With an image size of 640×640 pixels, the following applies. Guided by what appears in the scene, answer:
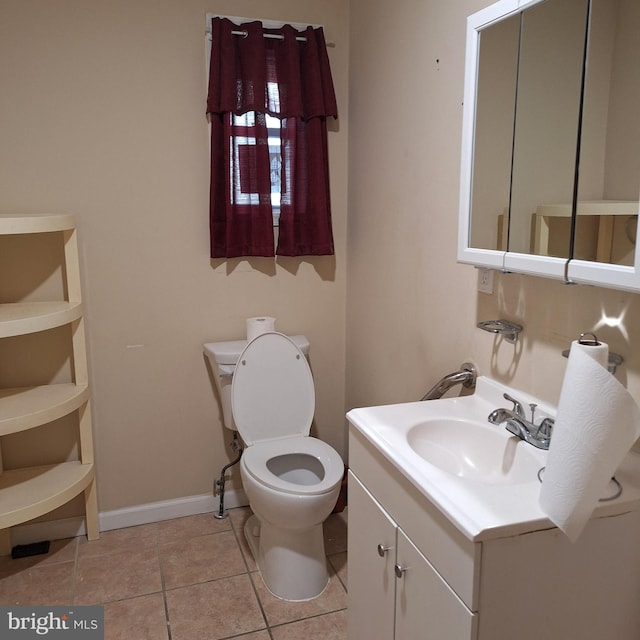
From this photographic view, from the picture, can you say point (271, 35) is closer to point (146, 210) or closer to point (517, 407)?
point (146, 210)

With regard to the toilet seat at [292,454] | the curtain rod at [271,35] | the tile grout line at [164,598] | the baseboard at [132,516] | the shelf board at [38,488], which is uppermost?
the curtain rod at [271,35]

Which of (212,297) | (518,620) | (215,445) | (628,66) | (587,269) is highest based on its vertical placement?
(628,66)

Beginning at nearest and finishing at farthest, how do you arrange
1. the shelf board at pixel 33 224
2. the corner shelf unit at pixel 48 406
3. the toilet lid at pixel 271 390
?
the shelf board at pixel 33 224 → the corner shelf unit at pixel 48 406 → the toilet lid at pixel 271 390

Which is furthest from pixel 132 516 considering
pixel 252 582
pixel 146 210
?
pixel 146 210

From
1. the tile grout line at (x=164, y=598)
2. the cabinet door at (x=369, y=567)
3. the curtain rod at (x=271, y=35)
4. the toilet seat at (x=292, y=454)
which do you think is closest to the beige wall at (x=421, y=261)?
the curtain rod at (x=271, y=35)

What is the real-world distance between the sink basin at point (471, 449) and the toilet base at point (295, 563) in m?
0.84

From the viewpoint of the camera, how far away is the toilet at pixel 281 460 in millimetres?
2107

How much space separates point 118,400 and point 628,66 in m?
2.23

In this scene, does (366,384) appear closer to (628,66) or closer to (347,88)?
(347,88)

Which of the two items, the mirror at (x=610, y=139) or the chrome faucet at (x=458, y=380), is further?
the chrome faucet at (x=458, y=380)

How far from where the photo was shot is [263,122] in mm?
2518

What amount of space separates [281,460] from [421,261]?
0.98 m

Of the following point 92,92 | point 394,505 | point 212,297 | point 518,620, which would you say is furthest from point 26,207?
point 518,620

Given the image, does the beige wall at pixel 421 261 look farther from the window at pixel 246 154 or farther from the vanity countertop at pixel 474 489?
the window at pixel 246 154
